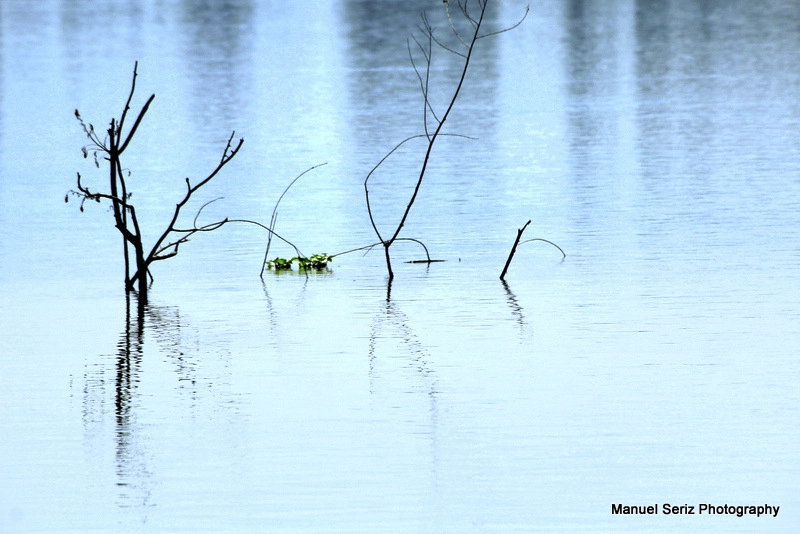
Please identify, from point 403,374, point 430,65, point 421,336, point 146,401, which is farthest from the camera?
point 430,65

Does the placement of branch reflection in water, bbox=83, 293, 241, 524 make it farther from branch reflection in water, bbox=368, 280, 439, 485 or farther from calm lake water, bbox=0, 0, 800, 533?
branch reflection in water, bbox=368, 280, 439, 485

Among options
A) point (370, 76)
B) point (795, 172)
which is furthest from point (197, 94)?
point (795, 172)

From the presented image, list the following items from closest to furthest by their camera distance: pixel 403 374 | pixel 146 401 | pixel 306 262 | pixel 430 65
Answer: pixel 146 401, pixel 403 374, pixel 306 262, pixel 430 65

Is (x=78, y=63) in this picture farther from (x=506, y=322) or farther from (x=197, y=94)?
(x=506, y=322)

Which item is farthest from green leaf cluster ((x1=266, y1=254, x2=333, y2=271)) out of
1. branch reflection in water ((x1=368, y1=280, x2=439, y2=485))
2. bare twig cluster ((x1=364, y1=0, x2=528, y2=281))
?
branch reflection in water ((x1=368, y1=280, x2=439, y2=485))

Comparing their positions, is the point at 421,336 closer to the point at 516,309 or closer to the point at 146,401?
the point at 516,309

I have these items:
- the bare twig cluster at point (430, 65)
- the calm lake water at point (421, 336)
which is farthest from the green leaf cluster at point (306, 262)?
the bare twig cluster at point (430, 65)

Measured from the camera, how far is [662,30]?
5025 cm

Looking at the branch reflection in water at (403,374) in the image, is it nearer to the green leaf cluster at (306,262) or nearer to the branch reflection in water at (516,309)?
the branch reflection in water at (516,309)

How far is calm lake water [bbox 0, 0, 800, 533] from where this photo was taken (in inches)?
259

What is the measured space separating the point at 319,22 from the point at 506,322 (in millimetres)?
53947

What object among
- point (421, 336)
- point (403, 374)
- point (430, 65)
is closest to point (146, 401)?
point (403, 374)

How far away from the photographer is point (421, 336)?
9617mm

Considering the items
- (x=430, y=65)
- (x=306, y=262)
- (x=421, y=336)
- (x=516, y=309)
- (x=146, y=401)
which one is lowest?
(x=146, y=401)
